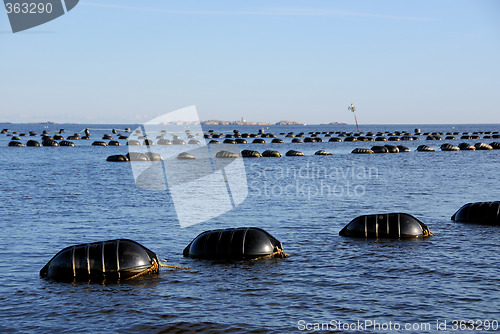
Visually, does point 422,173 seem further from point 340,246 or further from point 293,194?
point 340,246

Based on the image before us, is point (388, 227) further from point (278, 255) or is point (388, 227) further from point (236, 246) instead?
point (236, 246)

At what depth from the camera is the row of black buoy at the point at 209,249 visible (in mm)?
13828

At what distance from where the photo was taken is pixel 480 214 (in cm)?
2142

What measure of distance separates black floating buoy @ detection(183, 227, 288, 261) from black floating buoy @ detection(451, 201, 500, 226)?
9.16 meters

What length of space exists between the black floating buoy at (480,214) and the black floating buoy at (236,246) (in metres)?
9.16

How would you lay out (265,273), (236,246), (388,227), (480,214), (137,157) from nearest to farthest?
(265,273), (236,246), (388,227), (480,214), (137,157)

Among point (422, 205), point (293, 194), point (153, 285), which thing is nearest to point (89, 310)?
point (153, 285)

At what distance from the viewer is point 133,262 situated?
13984mm

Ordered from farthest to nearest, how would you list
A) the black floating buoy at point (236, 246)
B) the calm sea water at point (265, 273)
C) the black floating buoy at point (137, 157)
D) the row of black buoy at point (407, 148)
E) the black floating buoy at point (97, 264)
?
the row of black buoy at point (407, 148), the black floating buoy at point (137, 157), the black floating buoy at point (236, 246), the black floating buoy at point (97, 264), the calm sea water at point (265, 273)

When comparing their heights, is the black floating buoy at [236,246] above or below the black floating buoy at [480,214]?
above

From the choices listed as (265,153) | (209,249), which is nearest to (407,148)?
(265,153)

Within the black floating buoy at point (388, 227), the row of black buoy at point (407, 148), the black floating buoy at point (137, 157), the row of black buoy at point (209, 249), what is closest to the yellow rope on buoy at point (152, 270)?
Result: the row of black buoy at point (209, 249)

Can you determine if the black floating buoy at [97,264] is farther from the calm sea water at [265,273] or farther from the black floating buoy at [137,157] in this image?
the black floating buoy at [137,157]

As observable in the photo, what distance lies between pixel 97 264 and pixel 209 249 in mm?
3393
